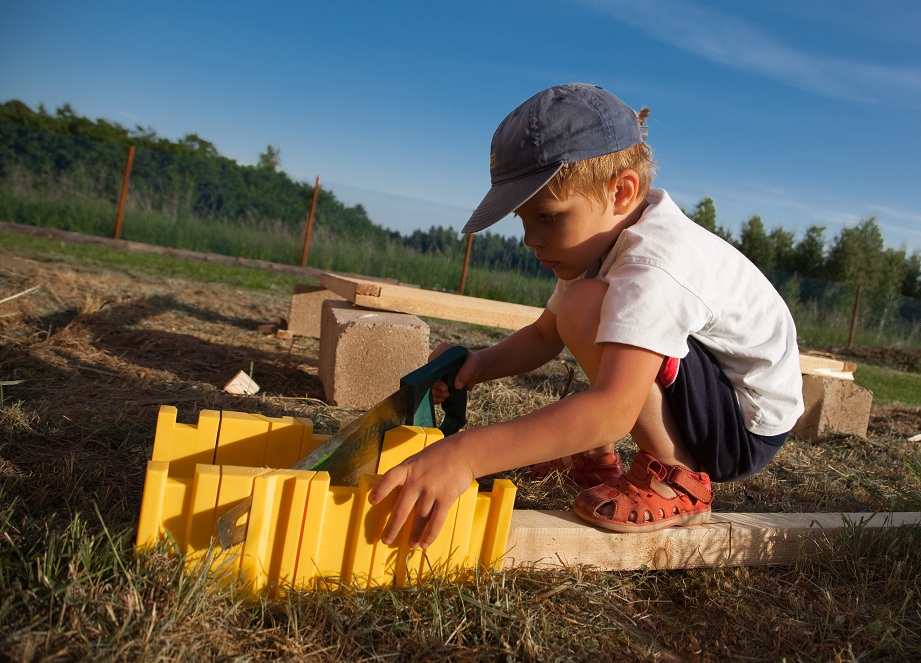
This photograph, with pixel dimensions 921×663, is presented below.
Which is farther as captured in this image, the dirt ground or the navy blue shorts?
the dirt ground

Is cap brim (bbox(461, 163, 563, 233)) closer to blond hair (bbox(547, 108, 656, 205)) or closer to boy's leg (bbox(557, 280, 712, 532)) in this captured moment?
blond hair (bbox(547, 108, 656, 205))

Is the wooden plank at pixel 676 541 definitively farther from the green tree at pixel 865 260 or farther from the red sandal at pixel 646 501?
the green tree at pixel 865 260

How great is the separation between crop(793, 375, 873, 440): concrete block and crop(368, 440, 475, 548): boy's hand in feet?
10.3

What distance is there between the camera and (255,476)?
147cm

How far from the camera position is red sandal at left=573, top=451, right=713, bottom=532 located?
190cm

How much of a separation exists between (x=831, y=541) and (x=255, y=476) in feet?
5.35

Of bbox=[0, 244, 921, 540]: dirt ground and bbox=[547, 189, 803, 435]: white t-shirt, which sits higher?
bbox=[547, 189, 803, 435]: white t-shirt

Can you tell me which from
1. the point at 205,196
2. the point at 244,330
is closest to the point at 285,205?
the point at 205,196

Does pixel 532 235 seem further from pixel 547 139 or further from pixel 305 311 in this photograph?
pixel 305 311

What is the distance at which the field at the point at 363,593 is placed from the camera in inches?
50.7

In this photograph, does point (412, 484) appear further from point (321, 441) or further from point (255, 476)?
point (321, 441)

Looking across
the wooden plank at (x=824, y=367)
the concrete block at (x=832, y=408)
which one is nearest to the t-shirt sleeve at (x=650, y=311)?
the wooden plank at (x=824, y=367)

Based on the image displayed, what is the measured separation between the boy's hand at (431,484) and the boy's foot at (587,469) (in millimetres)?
991

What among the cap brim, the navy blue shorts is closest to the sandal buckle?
the navy blue shorts
